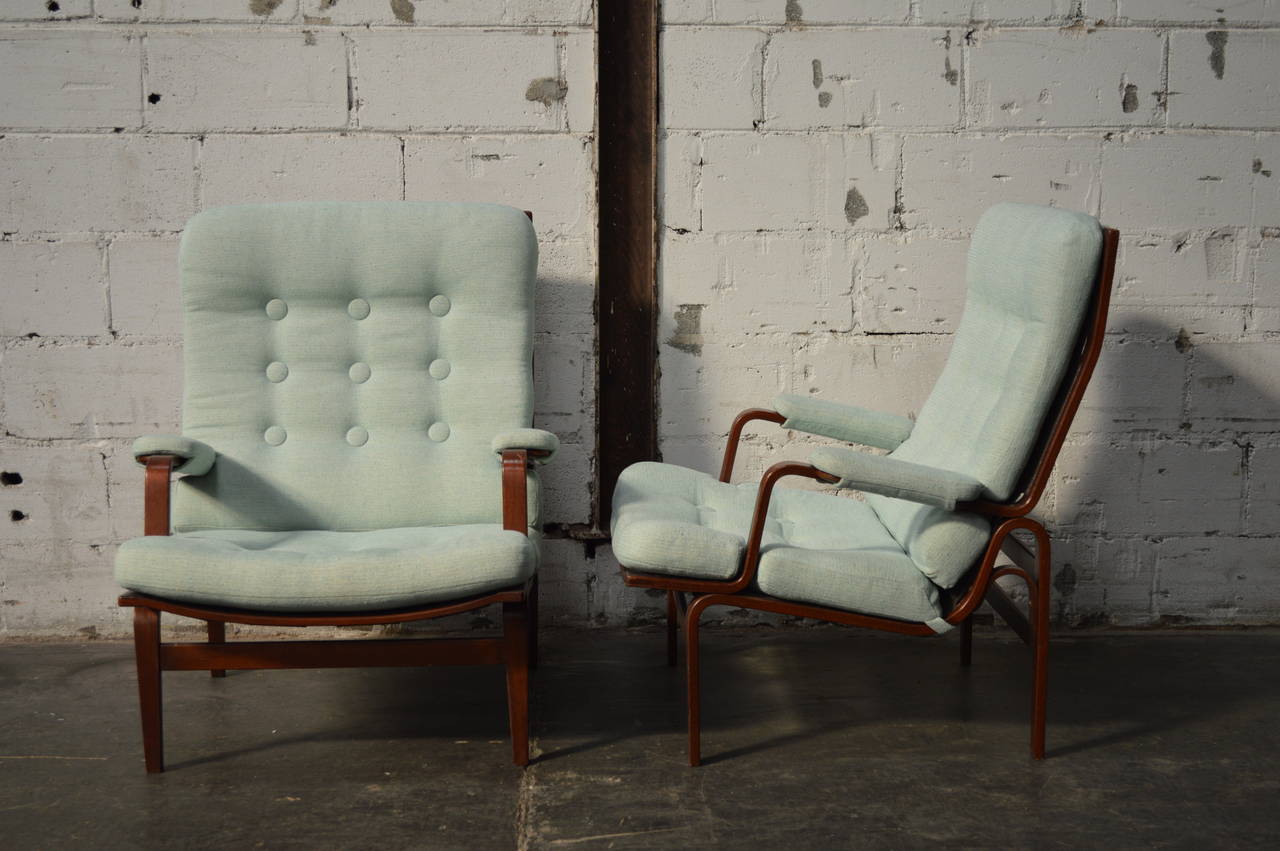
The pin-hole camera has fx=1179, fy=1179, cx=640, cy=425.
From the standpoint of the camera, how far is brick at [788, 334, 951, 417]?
3.10m

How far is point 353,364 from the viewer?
277cm

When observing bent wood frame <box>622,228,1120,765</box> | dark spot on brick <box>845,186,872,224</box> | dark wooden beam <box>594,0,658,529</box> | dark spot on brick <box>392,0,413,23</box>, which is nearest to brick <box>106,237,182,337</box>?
dark spot on brick <box>392,0,413,23</box>

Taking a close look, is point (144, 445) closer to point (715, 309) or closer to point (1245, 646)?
point (715, 309)

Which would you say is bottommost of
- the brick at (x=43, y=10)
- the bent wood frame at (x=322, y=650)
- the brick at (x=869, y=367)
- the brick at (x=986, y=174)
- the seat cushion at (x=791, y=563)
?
the bent wood frame at (x=322, y=650)

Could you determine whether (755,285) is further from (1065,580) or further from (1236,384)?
(1236,384)

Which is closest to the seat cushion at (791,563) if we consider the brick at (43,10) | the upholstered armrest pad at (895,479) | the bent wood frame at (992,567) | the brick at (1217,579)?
the bent wood frame at (992,567)

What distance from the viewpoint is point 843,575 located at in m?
2.25

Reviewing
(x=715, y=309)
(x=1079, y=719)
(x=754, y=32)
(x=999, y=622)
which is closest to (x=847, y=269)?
(x=715, y=309)

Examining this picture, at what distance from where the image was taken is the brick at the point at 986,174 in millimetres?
3033

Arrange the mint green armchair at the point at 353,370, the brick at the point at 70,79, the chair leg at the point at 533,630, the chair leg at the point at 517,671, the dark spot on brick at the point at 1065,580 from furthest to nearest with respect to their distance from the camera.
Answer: the dark spot on brick at the point at 1065,580
the brick at the point at 70,79
the chair leg at the point at 533,630
the mint green armchair at the point at 353,370
the chair leg at the point at 517,671

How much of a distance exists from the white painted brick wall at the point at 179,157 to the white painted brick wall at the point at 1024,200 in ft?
1.03

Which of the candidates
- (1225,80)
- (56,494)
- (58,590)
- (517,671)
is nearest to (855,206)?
(1225,80)

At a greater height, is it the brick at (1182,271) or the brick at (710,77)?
the brick at (710,77)

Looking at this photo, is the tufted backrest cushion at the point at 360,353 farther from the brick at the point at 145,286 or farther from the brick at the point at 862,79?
the brick at the point at 862,79
